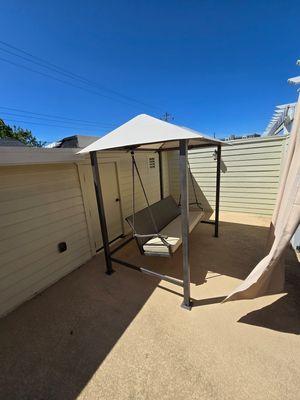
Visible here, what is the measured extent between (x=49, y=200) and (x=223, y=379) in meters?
2.97

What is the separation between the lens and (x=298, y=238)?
2.98 m

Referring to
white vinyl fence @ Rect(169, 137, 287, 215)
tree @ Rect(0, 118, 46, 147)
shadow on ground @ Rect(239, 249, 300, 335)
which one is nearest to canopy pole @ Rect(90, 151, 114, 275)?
shadow on ground @ Rect(239, 249, 300, 335)

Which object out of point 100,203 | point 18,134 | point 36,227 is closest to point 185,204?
point 100,203

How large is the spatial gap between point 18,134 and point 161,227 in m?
19.7

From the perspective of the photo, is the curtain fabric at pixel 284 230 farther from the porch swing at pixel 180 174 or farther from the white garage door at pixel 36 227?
the white garage door at pixel 36 227

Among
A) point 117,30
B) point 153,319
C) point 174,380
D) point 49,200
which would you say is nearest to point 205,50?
point 117,30

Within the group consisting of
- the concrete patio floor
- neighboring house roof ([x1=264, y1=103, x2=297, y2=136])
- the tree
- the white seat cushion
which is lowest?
the concrete patio floor

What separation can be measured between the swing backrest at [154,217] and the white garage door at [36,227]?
1161 mm

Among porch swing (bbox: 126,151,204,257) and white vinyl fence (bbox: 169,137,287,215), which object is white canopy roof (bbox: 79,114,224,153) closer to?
porch swing (bbox: 126,151,204,257)

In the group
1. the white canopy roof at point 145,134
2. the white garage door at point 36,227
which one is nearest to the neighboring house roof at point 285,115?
the white canopy roof at point 145,134

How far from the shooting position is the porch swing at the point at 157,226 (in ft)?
8.25

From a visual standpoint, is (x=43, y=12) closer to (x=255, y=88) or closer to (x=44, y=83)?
(x=44, y=83)

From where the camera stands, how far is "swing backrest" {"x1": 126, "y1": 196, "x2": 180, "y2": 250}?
9.19ft

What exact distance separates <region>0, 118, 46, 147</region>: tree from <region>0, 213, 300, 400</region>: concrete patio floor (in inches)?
683
